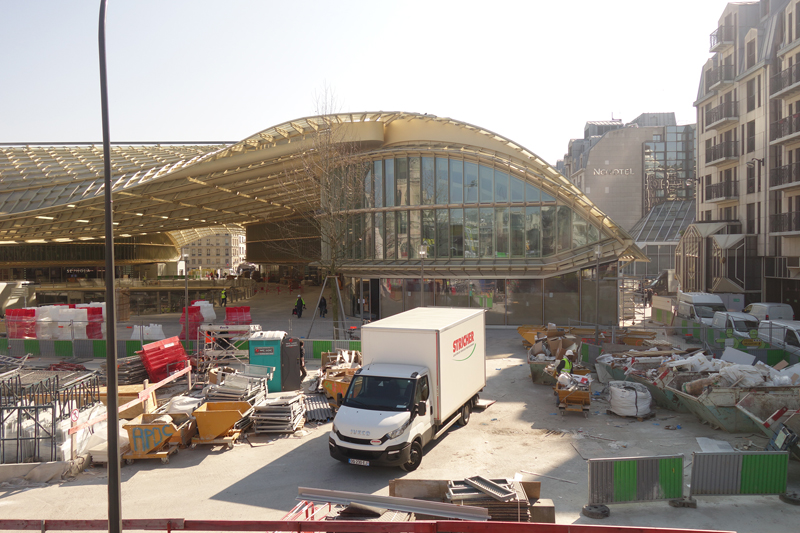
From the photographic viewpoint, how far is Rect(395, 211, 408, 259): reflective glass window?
1275 inches

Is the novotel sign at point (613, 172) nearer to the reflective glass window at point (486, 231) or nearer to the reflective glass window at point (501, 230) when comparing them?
the reflective glass window at point (501, 230)

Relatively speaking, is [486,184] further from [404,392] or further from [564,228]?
[404,392]

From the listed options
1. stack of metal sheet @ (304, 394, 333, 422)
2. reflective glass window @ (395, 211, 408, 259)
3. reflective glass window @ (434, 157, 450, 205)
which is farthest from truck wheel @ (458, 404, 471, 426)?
reflective glass window @ (395, 211, 408, 259)

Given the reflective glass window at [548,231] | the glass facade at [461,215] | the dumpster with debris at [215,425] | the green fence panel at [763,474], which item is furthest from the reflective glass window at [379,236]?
the green fence panel at [763,474]

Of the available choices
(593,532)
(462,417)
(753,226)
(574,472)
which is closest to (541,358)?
(462,417)

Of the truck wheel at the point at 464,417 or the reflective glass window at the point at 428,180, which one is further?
the reflective glass window at the point at 428,180

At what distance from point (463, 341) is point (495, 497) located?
563 centimetres

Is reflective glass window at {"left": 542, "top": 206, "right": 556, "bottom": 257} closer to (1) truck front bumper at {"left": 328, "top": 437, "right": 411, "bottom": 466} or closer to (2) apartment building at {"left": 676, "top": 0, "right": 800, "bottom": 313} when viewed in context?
(2) apartment building at {"left": 676, "top": 0, "right": 800, "bottom": 313}

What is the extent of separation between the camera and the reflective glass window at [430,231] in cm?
3169

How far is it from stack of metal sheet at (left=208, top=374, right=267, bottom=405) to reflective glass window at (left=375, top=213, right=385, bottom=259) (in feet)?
59.6

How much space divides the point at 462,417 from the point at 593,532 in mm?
7445

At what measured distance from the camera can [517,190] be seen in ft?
98.8

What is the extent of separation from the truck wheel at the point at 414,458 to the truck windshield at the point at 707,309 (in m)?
21.5

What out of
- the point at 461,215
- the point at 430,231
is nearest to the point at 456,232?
the point at 461,215
